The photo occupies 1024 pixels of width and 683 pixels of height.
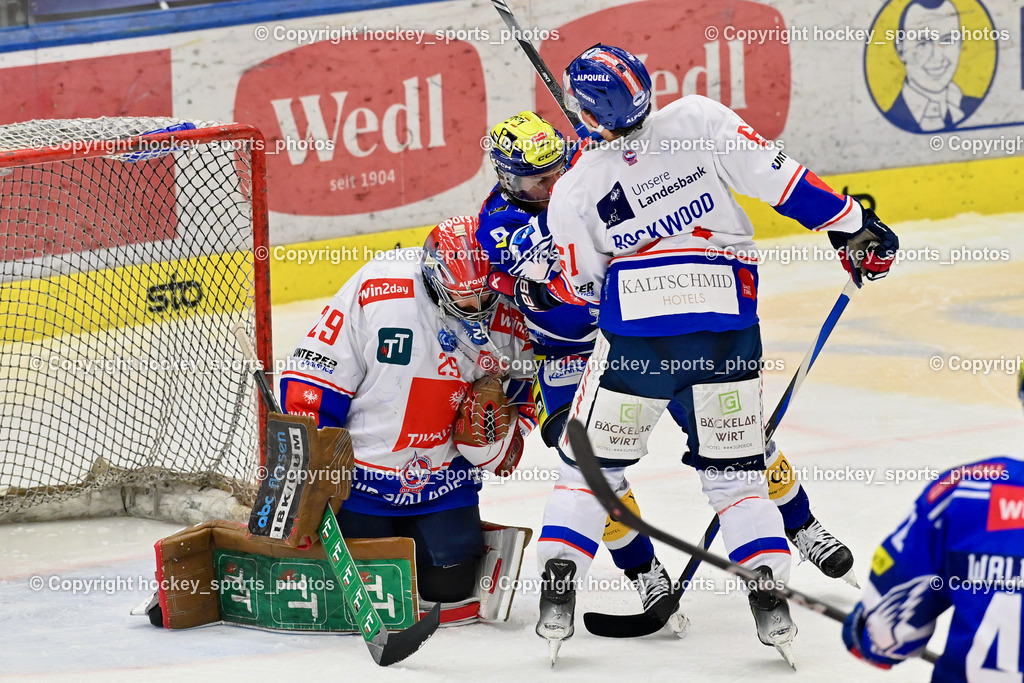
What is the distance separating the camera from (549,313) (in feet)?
10.6

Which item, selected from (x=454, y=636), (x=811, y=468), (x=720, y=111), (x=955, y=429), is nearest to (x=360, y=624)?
(x=454, y=636)

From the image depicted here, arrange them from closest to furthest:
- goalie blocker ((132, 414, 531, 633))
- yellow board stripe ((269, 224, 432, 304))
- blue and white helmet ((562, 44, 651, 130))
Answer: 1. blue and white helmet ((562, 44, 651, 130))
2. goalie blocker ((132, 414, 531, 633))
3. yellow board stripe ((269, 224, 432, 304))

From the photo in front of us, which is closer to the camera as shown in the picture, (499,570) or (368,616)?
(368,616)

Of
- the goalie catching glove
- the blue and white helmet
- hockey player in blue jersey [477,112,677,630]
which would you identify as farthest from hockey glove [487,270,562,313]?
the blue and white helmet

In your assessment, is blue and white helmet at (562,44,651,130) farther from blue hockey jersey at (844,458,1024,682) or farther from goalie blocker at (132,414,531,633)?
blue hockey jersey at (844,458,1024,682)

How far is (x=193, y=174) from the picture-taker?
6.03 m

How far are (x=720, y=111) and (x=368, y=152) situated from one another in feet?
14.0

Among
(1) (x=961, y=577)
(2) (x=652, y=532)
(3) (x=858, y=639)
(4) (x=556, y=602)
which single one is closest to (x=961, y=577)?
(1) (x=961, y=577)

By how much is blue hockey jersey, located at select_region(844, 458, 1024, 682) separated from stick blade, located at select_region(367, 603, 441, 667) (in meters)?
1.43

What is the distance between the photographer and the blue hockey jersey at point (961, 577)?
152 centimetres

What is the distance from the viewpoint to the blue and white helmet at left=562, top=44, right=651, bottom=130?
2.73 meters

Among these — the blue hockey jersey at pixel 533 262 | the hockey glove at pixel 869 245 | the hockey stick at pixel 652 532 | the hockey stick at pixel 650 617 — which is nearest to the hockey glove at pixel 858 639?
the hockey stick at pixel 652 532

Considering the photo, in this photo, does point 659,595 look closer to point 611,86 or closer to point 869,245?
point 869,245

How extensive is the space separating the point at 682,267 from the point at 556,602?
30.5 inches
